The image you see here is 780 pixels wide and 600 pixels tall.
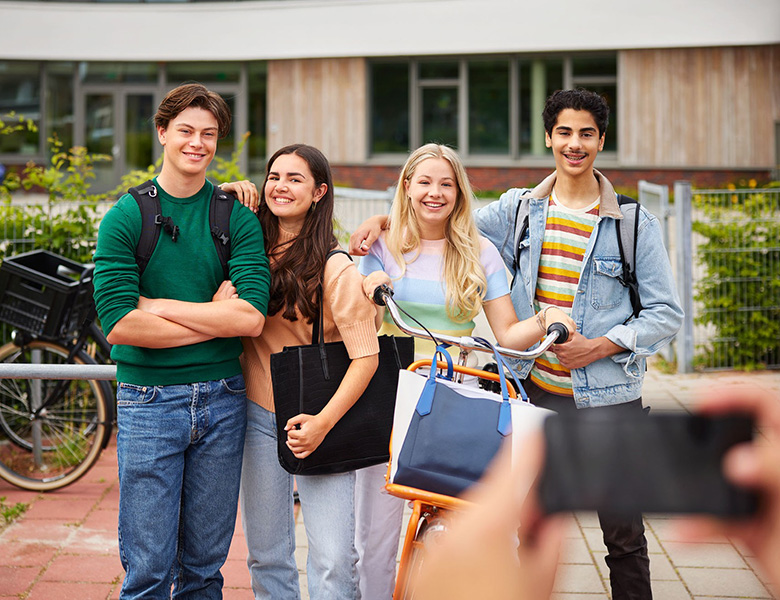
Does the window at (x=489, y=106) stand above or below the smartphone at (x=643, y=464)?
above

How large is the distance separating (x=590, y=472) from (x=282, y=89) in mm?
21378

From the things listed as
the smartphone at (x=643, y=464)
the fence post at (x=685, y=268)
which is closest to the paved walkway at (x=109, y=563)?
the smartphone at (x=643, y=464)

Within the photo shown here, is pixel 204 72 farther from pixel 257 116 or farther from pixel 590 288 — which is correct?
pixel 590 288

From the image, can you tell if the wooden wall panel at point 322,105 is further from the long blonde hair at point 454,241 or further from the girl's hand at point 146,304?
the girl's hand at point 146,304

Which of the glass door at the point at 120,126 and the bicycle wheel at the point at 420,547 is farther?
the glass door at the point at 120,126

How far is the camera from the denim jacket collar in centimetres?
325

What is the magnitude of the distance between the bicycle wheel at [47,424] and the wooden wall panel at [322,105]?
16112 millimetres

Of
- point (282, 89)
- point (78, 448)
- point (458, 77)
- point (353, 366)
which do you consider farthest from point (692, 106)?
point (353, 366)

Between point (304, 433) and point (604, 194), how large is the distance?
1.45 m

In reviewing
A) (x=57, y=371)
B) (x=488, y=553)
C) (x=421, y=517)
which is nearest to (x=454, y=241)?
(x=421, y=517)

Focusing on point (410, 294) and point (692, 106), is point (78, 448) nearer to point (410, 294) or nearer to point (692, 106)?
point (410, 294)

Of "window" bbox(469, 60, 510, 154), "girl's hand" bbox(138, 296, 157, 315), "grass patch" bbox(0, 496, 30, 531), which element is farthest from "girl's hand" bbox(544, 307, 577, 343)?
"window" bbox(469, 60, 510, 154)

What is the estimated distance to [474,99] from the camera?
21.3 meters

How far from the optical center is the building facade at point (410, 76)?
770 inches
